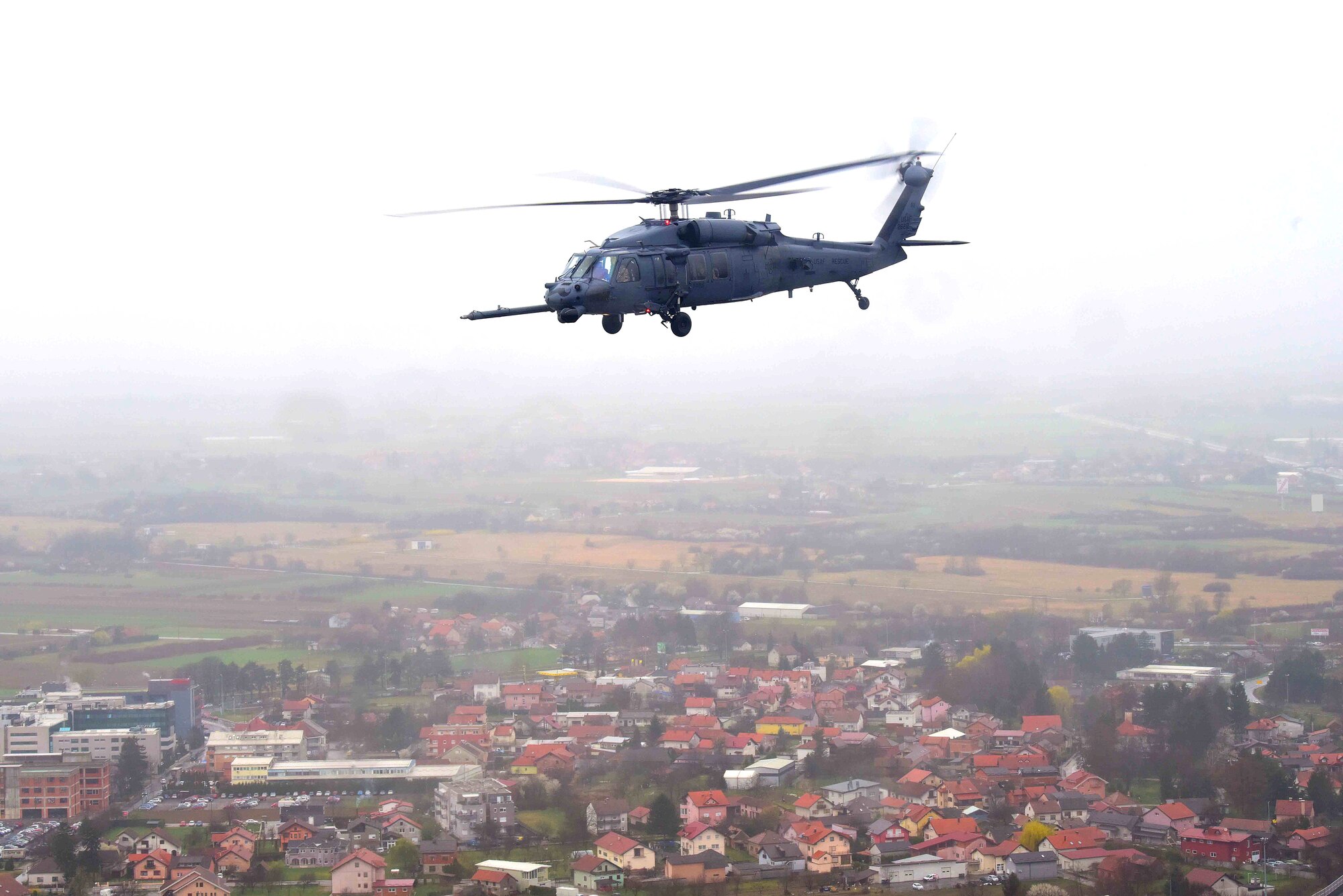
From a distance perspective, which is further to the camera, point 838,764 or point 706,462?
point 706,462

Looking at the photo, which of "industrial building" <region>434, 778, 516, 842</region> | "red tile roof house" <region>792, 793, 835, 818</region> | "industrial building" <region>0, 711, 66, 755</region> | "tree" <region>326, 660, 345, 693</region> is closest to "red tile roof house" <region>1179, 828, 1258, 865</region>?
"red tile roof house" <region>792, 793, 835, 818</region>

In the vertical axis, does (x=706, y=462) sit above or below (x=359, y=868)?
above

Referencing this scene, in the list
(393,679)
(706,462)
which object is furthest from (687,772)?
(706,462)

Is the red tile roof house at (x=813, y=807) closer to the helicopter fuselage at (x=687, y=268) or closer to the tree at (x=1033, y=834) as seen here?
the tree at (x=1033, y=834)

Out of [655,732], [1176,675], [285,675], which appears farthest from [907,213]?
[285,675]

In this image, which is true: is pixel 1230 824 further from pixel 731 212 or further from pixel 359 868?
pixel 731 212

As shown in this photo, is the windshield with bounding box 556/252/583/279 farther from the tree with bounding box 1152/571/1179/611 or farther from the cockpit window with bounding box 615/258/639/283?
the tree with bounding box 1152/571/1179/611

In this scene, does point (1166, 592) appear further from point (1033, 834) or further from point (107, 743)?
point (107, 743)

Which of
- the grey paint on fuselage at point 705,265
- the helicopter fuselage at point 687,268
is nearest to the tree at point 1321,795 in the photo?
the grey paint on fuselage at point 705,265
